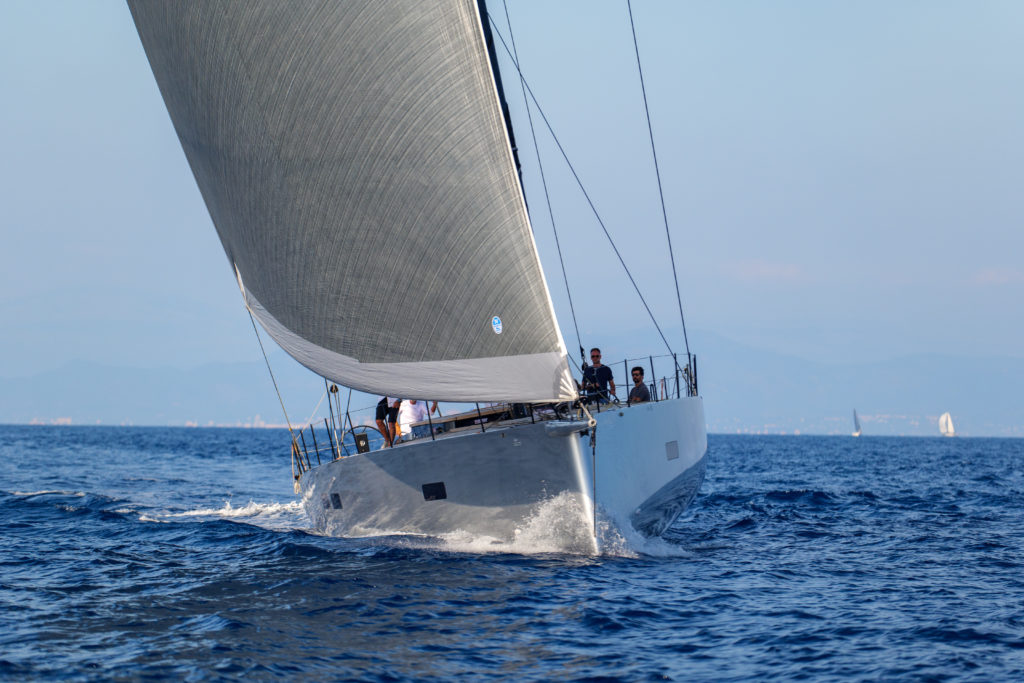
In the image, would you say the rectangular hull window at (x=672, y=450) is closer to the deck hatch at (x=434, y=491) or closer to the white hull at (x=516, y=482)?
the white hull at (x=516, y=482)

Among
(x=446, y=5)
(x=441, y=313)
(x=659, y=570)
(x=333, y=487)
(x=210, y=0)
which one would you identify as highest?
(x=210, y=0)

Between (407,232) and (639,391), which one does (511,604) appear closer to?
(407,232)

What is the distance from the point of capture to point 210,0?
8414 mm

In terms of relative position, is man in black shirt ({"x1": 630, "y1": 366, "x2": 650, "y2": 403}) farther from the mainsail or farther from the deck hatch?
the mainsail

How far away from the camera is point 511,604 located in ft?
23.8

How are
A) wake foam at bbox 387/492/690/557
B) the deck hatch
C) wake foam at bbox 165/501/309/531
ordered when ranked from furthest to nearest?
wake foam at bbox 165/501/309/531 → the deck hatch → wake foam at bbox 387/492/690/557

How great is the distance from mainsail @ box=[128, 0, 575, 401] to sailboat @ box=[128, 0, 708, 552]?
13mm

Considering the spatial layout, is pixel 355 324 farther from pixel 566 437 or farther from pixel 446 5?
pixel 446 5

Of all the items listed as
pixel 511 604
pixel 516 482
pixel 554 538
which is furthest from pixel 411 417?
pixel 511 604

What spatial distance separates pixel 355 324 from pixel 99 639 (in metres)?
3.26

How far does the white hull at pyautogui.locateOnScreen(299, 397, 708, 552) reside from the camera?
8.53 m

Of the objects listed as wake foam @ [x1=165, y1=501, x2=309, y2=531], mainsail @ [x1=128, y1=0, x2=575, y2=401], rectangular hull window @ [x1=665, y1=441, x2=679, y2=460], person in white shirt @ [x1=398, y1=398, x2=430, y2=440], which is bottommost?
wake foam @ [x1=165, y1=501, x2=309, y2=531]

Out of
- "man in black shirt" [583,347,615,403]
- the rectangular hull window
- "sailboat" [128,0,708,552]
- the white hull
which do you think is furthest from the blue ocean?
"man in black shirt" [583,347,615,403]

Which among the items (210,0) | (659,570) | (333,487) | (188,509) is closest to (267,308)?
(333,487)
